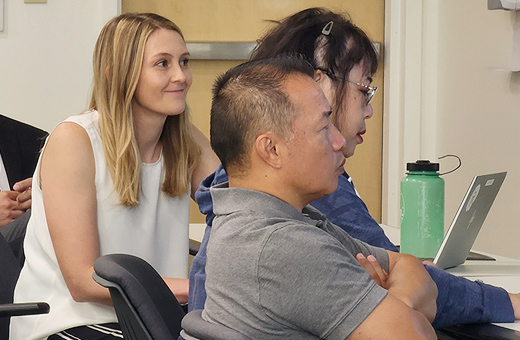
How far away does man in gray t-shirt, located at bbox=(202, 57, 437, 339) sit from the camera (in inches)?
32.6

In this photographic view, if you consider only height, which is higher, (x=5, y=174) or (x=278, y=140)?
(x=278, y=140)

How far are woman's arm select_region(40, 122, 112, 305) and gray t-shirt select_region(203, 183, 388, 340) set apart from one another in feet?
2.46

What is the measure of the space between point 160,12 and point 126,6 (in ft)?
0.51

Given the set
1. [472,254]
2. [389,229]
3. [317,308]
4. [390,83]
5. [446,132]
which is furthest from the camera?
[390,83]

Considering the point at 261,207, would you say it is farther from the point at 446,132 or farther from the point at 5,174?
the point at 446,132

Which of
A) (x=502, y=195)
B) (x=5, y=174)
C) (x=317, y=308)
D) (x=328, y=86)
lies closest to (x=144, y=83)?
(x=328, y=86)

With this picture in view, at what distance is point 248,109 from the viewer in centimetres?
98

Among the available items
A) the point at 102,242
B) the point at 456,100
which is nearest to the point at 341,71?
the point at 102,242

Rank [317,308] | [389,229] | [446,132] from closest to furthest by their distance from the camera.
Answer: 1. [317,308]
2. [389,229]
3. [446,132]

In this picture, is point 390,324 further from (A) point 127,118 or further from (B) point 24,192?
(B) point 24,192

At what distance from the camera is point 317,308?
0.82 metres

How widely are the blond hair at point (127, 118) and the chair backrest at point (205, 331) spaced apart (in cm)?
85

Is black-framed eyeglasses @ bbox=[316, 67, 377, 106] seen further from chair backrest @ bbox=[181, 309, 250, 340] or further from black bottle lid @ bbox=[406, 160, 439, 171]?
chair backrest @ bbox=[181, 309, 250, 340]

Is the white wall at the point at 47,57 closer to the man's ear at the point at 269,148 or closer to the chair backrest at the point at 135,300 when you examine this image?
the chair backrest at the point at 135,300
